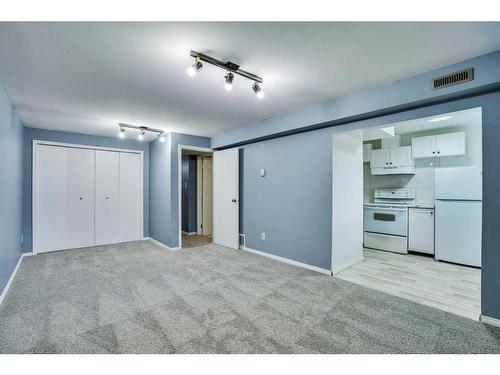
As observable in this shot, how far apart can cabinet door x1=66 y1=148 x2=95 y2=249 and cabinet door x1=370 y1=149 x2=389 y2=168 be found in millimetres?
5858

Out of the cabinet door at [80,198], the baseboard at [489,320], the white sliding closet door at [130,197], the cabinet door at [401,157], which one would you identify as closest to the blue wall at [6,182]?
the cabinet door at [80,198]

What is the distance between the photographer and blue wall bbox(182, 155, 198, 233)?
6465 millimetres

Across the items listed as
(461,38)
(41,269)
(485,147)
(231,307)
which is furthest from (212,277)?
(461,38)

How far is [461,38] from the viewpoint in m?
1.77

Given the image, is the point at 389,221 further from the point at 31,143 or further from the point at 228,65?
the point at 31,143

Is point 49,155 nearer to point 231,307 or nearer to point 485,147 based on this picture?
point 231,307

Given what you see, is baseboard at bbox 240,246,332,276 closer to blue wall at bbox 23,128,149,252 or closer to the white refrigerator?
the white refrigerator

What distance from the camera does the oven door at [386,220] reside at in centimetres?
435

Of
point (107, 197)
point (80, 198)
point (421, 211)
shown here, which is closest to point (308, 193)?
point (421, 211)

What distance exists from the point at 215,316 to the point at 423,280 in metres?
2.76
